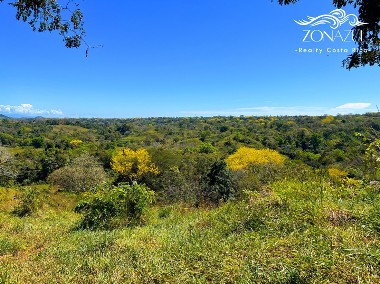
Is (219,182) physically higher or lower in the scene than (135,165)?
higher

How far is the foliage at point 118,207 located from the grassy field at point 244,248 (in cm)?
118

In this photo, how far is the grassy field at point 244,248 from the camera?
10.9 feet

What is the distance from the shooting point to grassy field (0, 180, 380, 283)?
10.9ft

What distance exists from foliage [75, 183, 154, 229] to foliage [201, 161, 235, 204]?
1322cm

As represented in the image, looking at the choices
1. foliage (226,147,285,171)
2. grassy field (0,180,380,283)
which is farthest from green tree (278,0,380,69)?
foliage (226,147,285,171)

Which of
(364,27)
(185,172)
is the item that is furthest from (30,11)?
(185,172)

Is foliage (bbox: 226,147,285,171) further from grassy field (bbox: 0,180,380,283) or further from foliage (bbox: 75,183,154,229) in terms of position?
grassy field (bbox: 0,180,380,283)

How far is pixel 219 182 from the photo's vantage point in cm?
2370

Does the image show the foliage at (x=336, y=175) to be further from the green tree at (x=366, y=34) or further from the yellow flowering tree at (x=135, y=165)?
the yellow flowering tree at (x=135, y=165)

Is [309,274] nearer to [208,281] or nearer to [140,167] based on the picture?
[208,281]

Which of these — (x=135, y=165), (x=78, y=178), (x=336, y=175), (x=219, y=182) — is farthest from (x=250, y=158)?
(x=78, y=178)

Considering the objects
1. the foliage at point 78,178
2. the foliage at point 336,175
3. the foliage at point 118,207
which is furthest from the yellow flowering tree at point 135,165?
the foliage at point 118,207

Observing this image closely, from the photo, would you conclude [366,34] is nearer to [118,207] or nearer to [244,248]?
[244,248]

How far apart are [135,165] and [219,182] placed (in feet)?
44.8
